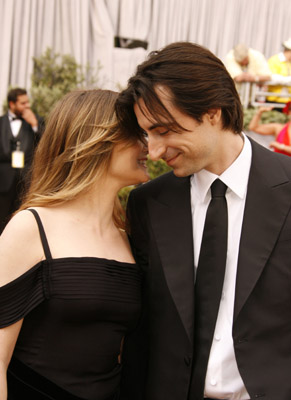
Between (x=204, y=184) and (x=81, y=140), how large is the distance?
0.56m

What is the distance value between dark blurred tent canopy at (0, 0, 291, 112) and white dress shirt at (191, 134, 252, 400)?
8.07 metres

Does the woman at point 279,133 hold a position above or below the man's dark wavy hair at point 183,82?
below

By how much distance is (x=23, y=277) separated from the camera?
6.62 ft

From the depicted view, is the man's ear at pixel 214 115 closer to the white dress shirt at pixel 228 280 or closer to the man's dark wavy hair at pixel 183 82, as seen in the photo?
the man's dark wavy hair at pixel 183 82

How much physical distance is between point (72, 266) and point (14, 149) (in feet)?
15.5

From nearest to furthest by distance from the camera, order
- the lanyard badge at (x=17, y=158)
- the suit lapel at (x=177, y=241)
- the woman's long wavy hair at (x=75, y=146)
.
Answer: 1. the suit lapel at (x=177, y=241)
2. the woman's long wavy hair at (x=75, y=146)
3. the lanyard badge at (x=17, y=158)

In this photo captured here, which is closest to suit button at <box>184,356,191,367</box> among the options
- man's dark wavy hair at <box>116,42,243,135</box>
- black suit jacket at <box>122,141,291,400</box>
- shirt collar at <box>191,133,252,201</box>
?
black suit jacket at <box>122,141,291,400</box>

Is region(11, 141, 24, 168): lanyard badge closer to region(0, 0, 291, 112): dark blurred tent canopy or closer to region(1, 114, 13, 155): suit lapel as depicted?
region(1, 114, 13, 155): suit lapel

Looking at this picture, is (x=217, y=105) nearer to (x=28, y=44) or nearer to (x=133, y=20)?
(x=28, y=44)

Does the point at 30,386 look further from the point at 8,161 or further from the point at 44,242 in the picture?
the point at 8,161

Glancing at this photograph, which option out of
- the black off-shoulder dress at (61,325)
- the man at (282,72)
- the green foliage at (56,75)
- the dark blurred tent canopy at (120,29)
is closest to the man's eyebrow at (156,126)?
the black off-shoulder dress at (61,325)

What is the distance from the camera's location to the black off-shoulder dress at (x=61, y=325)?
2.05 metres

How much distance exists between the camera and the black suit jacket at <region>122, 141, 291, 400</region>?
2.00m

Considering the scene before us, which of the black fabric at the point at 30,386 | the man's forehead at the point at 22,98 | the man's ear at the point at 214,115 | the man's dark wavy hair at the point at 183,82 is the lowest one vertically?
the black fabric at the point at 30,386
